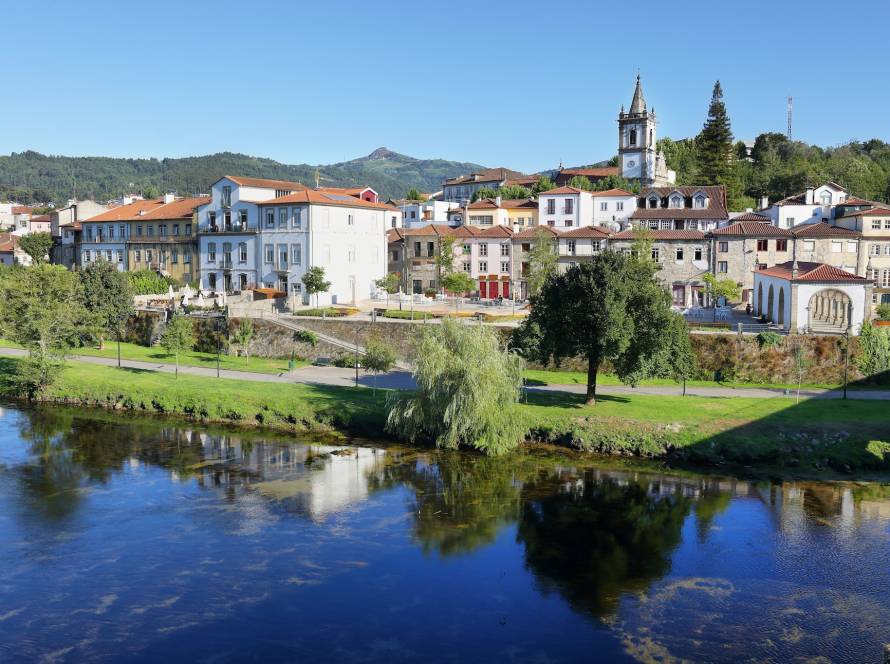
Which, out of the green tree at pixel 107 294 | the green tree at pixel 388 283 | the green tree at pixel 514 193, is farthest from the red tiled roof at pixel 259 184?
the green tree at pixel 514 193

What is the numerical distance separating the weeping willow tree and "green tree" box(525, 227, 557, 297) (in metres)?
26.2

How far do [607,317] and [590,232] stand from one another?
106ft

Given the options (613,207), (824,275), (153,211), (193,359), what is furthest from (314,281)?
(824,275)

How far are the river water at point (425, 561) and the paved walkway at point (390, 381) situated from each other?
9433 millimetres

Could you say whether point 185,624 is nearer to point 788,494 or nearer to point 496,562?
point 496,562

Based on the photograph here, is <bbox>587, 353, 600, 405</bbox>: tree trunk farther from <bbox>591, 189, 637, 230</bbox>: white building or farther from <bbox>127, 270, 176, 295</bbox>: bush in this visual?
<bbox>127, 270, 176, 295</bbox>: bush

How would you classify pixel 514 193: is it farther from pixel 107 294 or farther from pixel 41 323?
pixel 41 323

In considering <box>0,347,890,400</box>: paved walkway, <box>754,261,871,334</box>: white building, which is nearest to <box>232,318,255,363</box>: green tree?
<box>0,347,890,400</box>: paved walkway

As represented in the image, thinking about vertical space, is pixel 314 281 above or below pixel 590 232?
below

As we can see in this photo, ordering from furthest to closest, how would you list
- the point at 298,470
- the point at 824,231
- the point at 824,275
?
the point at 824,231
the point at 824,275
the point at 298,470

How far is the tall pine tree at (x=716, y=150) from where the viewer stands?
314 ft

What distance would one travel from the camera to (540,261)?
66312 millimetres

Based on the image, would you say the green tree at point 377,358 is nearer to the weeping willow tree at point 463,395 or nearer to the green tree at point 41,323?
the weeping willow tree at point 463,395

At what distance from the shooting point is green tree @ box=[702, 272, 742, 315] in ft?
202
